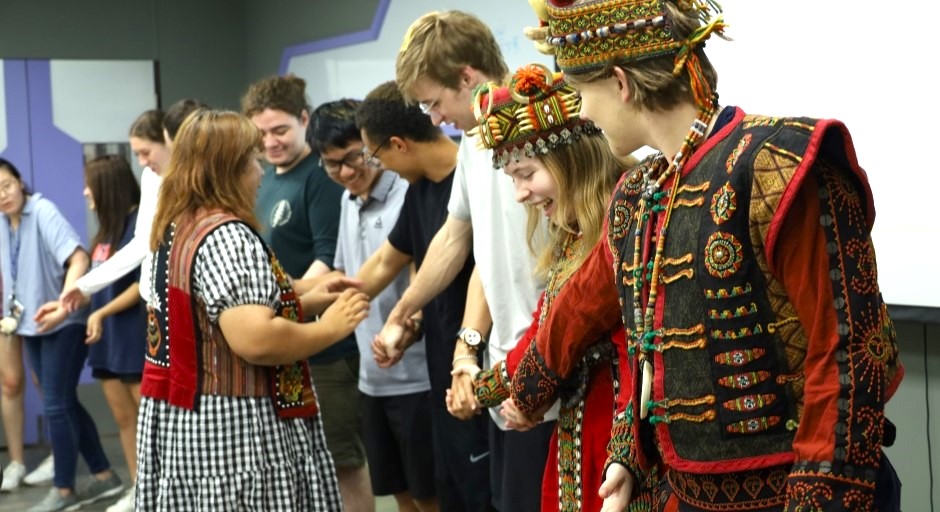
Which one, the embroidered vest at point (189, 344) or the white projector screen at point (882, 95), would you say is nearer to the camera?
the white projector screen at point (882, 95)

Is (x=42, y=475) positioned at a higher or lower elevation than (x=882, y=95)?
lower

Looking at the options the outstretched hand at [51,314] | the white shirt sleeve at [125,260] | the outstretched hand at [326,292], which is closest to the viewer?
the outstretched hand at [326,292]

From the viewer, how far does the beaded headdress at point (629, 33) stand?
4.67 feet

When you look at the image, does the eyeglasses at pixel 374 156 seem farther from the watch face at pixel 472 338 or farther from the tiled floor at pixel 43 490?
the tiled floor at pixel 43 490

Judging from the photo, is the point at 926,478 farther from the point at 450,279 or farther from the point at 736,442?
the point at 736,442

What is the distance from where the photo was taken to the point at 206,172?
2.83m

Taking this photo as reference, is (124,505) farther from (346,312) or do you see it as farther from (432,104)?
(432,104)

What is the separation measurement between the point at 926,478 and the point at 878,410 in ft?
5.40

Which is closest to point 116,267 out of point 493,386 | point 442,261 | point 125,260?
point 125,260

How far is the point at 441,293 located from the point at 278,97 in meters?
1.44

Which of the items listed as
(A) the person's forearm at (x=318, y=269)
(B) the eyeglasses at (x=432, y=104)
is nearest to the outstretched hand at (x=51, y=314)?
(A) the person's forearm at (x=318, y=269)

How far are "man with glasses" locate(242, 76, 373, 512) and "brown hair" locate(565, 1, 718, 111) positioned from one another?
7.88ft

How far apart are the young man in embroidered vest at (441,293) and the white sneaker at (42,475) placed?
3658 millimetres

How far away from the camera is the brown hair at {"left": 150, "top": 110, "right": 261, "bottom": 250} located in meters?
2.82
